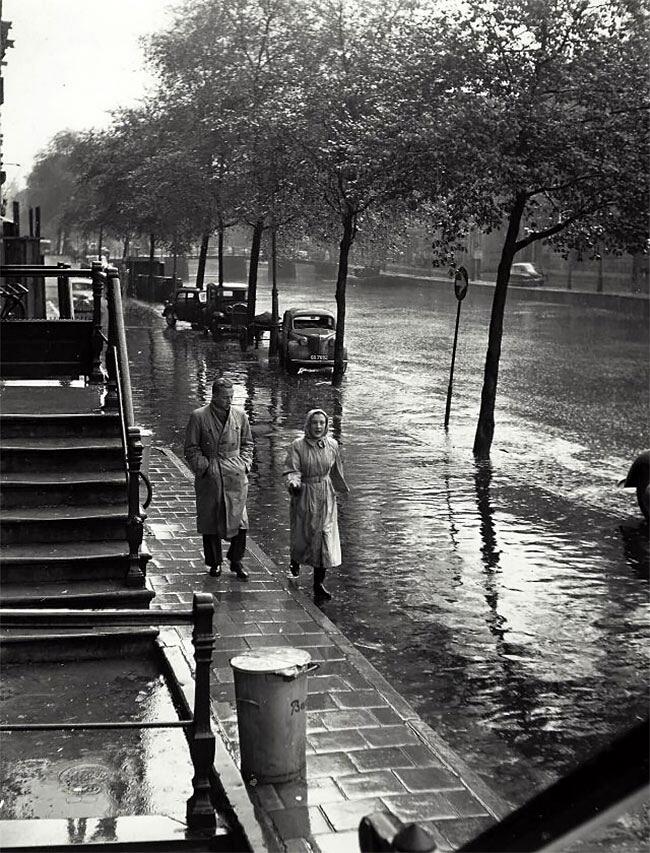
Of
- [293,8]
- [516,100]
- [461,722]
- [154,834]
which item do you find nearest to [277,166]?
[293,8]

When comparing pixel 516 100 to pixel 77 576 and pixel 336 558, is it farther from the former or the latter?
pixel 77 576

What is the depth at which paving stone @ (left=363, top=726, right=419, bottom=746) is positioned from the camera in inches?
252

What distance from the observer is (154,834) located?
5203mm

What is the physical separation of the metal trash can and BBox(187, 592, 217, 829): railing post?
0.48 meters

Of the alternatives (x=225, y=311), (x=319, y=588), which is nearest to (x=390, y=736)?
(x=319, y=588)

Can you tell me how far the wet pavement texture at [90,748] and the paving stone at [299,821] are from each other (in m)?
0.47

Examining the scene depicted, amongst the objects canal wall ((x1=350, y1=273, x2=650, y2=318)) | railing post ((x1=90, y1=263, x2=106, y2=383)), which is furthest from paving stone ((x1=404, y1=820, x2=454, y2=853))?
canal wall ((x1=350, y1=273, x2=650, y2=318))

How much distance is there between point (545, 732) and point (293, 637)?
81.7 inches

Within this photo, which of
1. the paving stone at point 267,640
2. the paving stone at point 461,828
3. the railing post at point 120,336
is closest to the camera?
the paving stone at point 461,828

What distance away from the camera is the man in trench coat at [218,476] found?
33.4 feet

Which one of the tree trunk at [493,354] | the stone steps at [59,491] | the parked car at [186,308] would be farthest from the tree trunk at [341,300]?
the stone steps at [59,491]

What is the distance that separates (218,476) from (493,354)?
9869 millimetres

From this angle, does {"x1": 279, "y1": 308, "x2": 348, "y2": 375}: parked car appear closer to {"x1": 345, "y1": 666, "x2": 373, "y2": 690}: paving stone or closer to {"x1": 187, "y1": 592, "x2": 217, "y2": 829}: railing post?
{"x1": 345, "y1": 666, "x2": 373, "y2": 690}: paving stone

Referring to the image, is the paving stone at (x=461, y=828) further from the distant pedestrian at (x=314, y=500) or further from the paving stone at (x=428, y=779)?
the distant pedestrian at (x=314, y=500)
